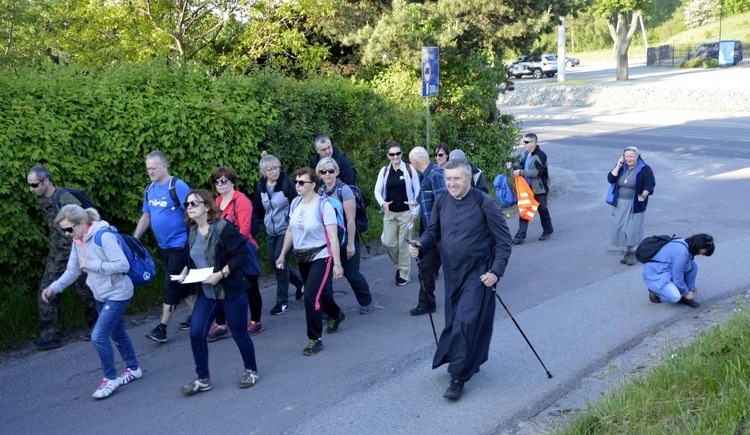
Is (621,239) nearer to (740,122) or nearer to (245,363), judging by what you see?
(245,363)

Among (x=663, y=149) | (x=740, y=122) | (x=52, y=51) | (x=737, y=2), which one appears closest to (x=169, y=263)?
(x=52, y=51)

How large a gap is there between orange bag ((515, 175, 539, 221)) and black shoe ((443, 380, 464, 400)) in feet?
18.8

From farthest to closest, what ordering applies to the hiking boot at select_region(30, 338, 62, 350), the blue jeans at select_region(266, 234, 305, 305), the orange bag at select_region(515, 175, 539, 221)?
the orange bag at select_region(515, 175, 539, 221), the blue jeans at select_region(266, 234, 305, 305), the hiking boot at select_region(30, 338, 62, 350)

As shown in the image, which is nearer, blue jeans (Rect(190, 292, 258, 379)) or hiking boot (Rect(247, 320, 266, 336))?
blue jeans (Rect(190, 292, 258, 379))

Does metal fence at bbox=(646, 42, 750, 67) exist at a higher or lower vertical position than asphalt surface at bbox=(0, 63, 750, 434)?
higher

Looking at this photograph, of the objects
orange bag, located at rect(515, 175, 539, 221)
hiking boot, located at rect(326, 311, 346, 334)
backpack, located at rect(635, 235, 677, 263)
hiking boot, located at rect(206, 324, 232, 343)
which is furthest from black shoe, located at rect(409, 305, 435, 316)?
orange bag, located at rect(515, 175, 539, 221)

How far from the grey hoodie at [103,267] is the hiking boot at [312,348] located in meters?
1.72

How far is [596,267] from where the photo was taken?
9.72m

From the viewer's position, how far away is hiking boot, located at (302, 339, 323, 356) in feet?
23.1

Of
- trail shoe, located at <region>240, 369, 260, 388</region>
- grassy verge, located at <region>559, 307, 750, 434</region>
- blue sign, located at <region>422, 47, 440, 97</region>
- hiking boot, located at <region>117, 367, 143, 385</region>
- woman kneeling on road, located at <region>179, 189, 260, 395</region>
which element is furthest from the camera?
blue sign, located at <region>422, 47, 440, 97</region>

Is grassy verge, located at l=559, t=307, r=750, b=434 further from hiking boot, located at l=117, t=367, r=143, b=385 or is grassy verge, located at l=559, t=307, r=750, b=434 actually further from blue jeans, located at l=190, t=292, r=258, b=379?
hiking boot, located at l=117, t=367, r=143, b=385

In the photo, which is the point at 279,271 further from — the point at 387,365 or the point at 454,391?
the point at 454,391

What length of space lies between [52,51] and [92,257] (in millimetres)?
9906

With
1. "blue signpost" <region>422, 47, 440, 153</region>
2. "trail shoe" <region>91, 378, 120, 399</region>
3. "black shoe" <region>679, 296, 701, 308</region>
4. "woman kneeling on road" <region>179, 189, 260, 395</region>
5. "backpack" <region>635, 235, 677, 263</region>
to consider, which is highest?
"blue signpost" <region>422, 47, 440, 153</region>
